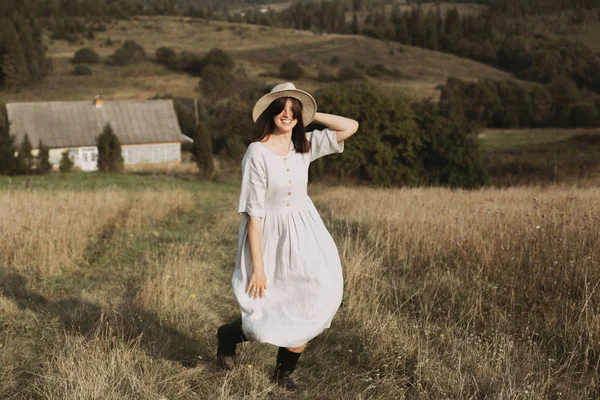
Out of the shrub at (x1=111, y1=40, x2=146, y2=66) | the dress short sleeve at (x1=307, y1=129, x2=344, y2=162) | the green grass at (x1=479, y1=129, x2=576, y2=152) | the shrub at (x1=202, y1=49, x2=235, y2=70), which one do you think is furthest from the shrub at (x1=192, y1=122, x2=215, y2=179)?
the shrub at (x1=111, y1=40, x2=146, y2=66)

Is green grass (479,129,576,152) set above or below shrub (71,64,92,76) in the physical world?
below

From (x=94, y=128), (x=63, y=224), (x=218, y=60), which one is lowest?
(x=94, y=128)

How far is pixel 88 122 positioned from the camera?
155ft

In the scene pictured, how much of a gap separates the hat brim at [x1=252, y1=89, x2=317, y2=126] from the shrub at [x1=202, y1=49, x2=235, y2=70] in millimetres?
76516

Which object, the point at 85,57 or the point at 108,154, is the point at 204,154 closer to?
the point at 108,154

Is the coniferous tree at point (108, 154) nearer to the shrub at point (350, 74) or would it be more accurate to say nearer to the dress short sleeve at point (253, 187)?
the dress short sleeve at point (253, 187)

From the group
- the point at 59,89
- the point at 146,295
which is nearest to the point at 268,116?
the point at 146,295

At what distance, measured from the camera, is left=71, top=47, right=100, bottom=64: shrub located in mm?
80438

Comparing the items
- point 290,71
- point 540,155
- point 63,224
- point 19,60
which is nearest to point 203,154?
point 540,155

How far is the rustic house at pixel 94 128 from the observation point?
45094 mm

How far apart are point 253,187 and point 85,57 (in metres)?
84.0

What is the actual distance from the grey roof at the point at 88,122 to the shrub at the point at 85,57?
35679 millimetres

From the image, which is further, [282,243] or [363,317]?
[363,317]

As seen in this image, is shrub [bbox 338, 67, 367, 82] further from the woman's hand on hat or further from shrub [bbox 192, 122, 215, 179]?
the woman's hand on hat
